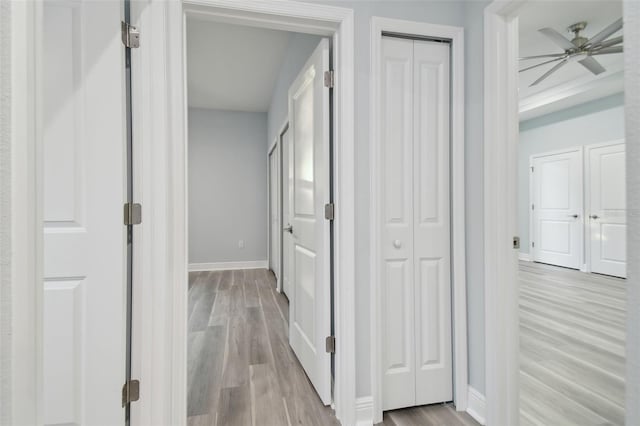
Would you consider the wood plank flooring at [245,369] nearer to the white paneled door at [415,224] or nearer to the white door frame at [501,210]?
the white paneled door at [415,224]

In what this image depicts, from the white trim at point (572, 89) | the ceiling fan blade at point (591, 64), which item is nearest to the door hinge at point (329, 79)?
the ceiling fan blade at point (591, 64)

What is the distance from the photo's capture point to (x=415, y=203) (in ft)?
5.74

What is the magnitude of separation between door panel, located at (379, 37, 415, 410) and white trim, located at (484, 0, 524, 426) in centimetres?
39

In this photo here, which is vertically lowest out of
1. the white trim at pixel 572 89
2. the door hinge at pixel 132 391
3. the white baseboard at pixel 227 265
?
the white baseboard at pixel 227 265

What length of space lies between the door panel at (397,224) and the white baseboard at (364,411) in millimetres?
124

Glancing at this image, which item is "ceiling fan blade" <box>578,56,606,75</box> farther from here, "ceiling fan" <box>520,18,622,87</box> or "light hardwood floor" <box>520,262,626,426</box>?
"light hardwood floor" <box>520,262,626,426</box>

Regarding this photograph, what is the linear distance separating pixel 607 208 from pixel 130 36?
6.56 metres

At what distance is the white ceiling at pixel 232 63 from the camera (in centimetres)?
320

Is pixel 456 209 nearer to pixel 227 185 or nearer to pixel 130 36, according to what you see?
pixel 130 36

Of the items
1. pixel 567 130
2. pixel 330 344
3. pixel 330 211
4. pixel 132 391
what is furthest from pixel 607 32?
pixel 132 391

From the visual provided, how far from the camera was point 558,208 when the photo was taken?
588 cm

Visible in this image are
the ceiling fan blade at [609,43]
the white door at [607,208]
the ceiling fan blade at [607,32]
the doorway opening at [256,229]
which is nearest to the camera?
the doorway opening at [256,229]

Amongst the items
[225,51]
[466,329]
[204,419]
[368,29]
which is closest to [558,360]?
[466,329]

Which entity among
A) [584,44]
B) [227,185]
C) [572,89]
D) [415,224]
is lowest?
[415,224]
